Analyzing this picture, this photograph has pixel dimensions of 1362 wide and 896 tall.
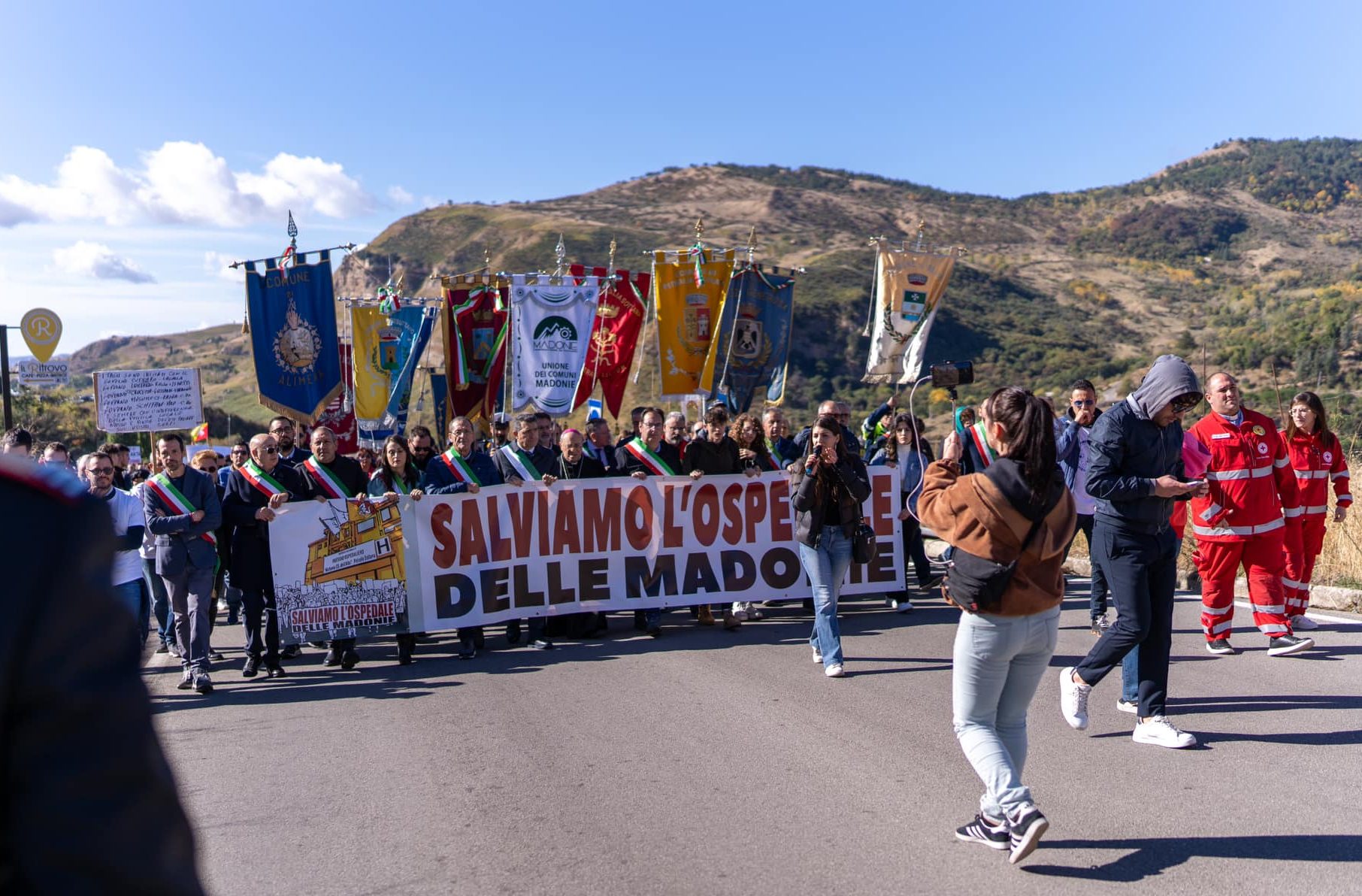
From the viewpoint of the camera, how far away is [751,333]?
14.5 meters

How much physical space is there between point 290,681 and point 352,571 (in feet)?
3.73

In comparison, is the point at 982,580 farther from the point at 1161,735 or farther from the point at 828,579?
the point at 828,579

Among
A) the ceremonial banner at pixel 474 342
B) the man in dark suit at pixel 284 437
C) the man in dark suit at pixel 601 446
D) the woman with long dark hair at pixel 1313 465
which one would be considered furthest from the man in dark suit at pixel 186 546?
the woman with long dark hair at pixel 1313 465

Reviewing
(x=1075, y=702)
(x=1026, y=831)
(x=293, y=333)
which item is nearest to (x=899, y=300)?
(x=293, y=333)

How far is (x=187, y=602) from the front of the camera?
29.5 ft

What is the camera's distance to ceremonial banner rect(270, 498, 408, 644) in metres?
9.65

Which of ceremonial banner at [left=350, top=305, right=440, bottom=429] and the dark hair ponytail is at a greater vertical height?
ceremonial banner at [left=350, top=305, right=440, bottom=429]

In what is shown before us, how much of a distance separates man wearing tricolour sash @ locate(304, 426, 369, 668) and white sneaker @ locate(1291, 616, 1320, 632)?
783cm

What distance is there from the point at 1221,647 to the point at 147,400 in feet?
47.7

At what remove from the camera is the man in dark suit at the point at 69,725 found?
108cm

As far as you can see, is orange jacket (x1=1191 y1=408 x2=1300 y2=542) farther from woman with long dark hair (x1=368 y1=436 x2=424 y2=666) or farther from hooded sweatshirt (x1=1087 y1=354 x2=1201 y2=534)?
woman with long dark hair (x1=368 y1=436 x2=424 y2=666)

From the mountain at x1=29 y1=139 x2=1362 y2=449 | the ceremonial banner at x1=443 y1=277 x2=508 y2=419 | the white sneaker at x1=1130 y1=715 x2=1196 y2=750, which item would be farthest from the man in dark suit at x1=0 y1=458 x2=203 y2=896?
the mountain at x1=29 y1=139 x2=1362 y2=449

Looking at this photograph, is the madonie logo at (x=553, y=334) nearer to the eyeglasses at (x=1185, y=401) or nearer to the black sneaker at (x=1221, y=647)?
the black sneaker at (x=1221, y=647)

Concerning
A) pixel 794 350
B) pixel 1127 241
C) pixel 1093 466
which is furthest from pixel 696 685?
pixel 1127 241
